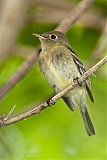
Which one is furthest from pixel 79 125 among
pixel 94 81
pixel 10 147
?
pixel 10 147

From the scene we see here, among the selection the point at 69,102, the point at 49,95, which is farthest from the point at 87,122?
the point at 49,95

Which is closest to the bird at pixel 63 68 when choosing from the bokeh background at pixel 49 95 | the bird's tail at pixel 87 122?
the bird's tail at pixel 87 122

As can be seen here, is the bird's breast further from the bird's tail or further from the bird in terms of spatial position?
the bird's tail

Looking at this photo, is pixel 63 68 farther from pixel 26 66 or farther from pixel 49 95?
pixel 49 95

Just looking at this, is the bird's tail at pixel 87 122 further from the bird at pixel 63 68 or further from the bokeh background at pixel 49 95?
the bokeh background at pixel 49 95

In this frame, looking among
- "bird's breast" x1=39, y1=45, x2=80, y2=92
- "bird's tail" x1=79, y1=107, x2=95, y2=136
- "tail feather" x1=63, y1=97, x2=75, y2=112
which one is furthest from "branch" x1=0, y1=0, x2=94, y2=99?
"bird's tail" x1=79, y1=107, x2=95, y2=136

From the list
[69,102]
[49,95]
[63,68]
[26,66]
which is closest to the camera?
[26,66]
